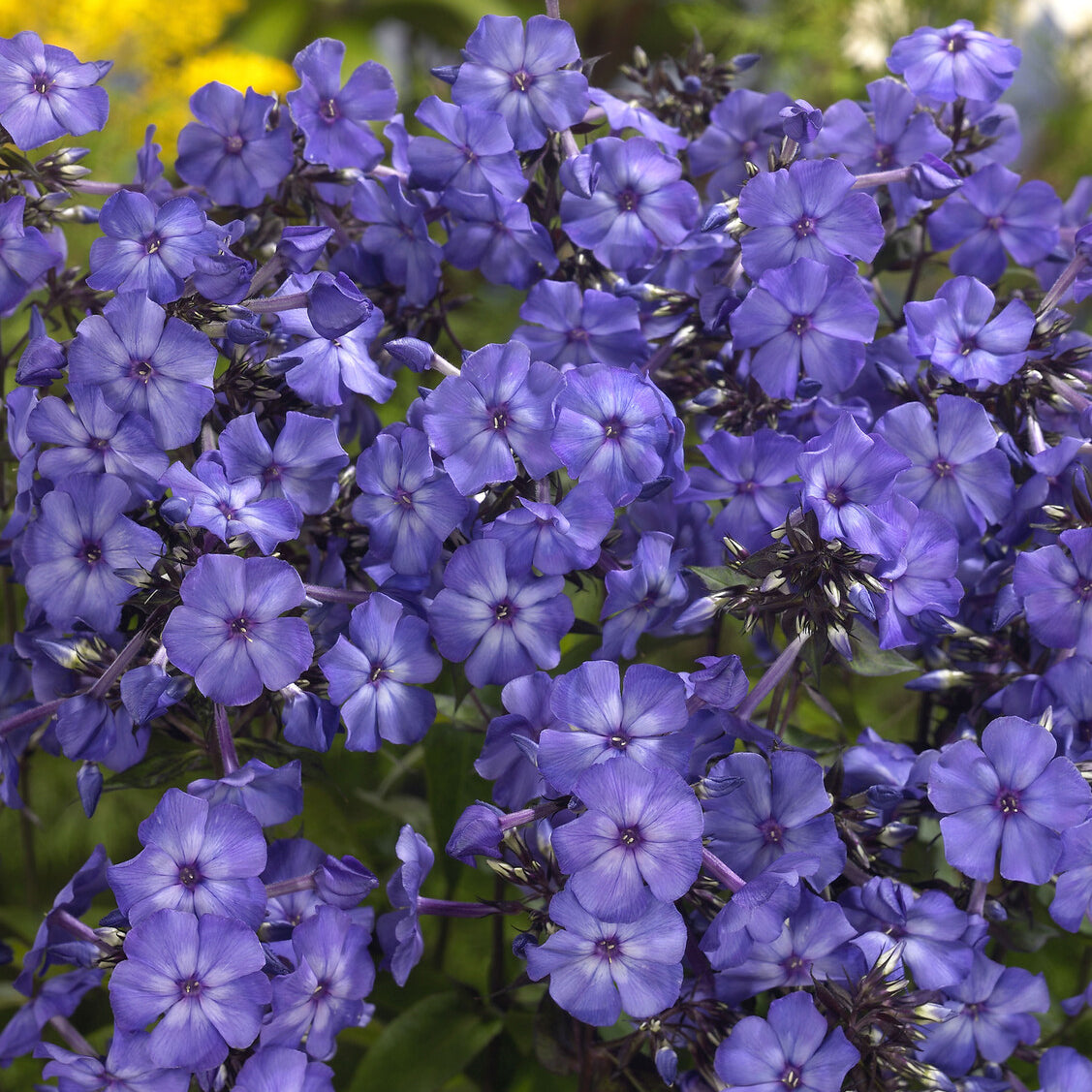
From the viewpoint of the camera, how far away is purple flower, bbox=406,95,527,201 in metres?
0.52

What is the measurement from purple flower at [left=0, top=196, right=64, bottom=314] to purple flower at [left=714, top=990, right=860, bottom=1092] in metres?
0.39

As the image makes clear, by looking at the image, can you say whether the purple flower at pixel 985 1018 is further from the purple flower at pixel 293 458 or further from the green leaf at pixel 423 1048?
the purple flower at pixel 293 458

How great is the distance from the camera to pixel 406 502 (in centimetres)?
47

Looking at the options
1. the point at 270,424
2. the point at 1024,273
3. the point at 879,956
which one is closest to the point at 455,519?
the point at 270,424

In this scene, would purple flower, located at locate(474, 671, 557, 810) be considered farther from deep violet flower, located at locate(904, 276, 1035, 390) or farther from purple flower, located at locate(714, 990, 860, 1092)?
deep violet flower, located at locate(904, 276, 1035, 390)

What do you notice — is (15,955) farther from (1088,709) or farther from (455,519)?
(1088,709)

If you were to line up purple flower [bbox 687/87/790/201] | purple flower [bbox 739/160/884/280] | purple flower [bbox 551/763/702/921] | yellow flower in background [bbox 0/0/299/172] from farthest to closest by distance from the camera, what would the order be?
yellow flower in background [bbox 0/0/299/172], purple flower [bbox 687/87/790/201], purple flower [bbox 739/160/884/280], purple flower [bbox 551/763/702/921]

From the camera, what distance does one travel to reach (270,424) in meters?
0.51

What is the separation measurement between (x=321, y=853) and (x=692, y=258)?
314 millimetres

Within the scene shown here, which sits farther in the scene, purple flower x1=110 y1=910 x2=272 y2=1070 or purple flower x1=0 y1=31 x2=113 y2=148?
purple flower x1=0 y1=31 x2=113 y2=148

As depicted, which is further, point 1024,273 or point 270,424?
point 1024,273

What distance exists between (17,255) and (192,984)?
31 cm

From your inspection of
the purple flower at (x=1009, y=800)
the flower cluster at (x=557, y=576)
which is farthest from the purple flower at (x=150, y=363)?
the purple flower at (x=1009, y=800)

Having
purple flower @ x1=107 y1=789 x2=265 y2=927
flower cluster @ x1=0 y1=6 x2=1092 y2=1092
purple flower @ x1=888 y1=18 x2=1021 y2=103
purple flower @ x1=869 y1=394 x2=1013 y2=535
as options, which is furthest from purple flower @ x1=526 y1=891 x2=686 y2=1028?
purple flower @ x1=888 y1=18 x2=1021 y2=103
